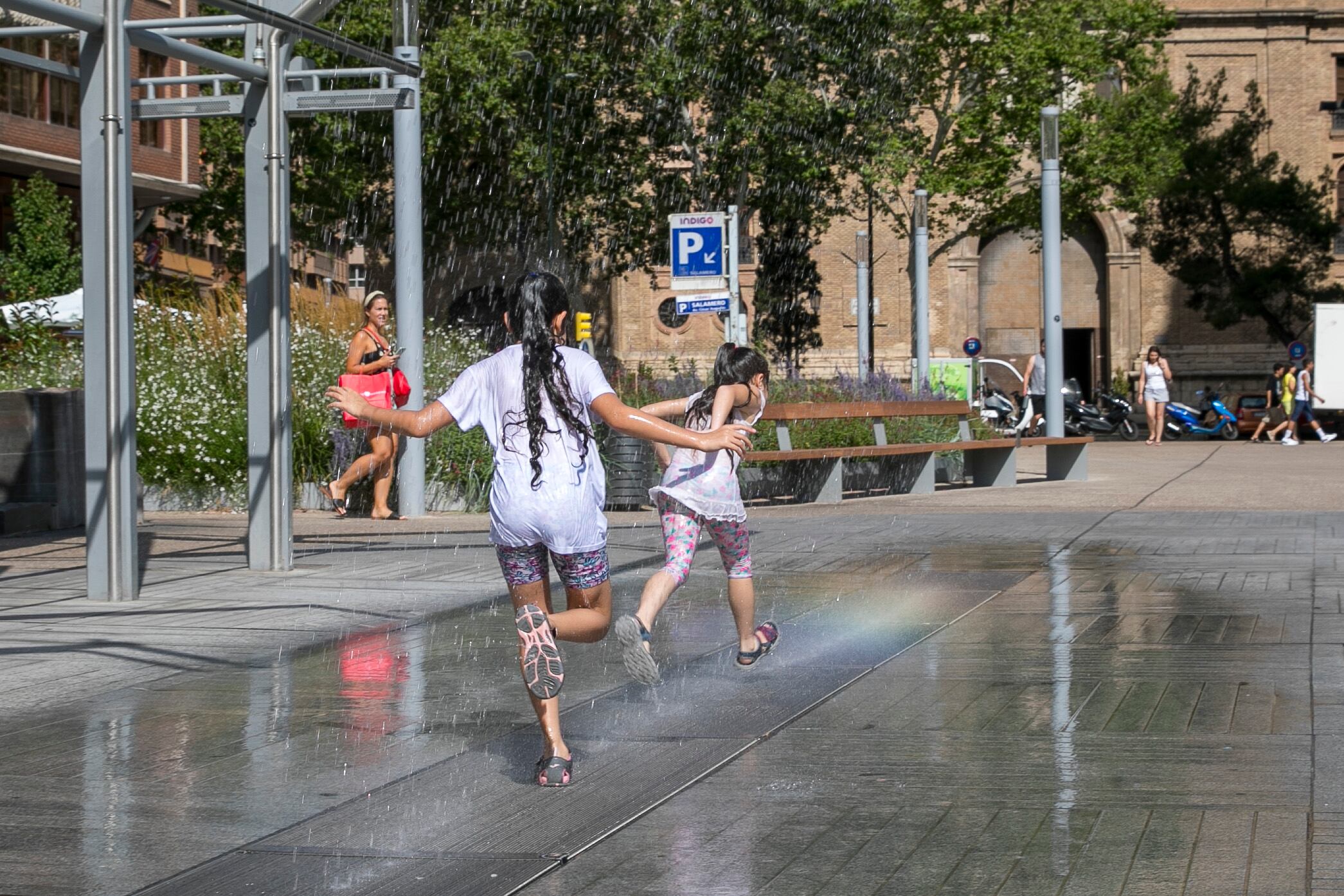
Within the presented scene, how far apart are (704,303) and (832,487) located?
92.0 inches

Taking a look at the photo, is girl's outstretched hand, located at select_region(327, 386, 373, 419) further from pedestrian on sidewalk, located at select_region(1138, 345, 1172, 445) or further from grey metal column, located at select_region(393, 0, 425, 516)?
pedestrian on sidewalk, located at select_region(1138, 345, 1172, 445)

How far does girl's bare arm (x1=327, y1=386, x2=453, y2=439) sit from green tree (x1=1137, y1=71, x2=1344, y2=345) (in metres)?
45.6

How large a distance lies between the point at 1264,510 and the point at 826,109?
81.2ft

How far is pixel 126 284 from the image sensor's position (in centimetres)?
994

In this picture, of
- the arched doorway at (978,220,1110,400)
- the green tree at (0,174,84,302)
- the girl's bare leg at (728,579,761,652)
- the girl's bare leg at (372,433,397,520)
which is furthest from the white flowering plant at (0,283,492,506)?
the arched doorway at (978,220,1110,400)

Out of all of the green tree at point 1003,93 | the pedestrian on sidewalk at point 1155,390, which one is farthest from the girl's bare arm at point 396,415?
the green tree at point 1003,93

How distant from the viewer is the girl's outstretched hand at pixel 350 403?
218 inches

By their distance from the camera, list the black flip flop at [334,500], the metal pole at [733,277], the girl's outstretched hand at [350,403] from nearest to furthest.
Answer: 1. the girl's outstretched hand at [350,403]
2. the black flip flop at [334,500]
3. the metal pole at [733,277]

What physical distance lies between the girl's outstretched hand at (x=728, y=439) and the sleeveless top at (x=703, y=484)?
1.78m

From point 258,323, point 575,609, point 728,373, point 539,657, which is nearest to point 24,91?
point 258,323

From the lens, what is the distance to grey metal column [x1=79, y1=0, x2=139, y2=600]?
32.0 feet

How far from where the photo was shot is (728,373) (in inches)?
304

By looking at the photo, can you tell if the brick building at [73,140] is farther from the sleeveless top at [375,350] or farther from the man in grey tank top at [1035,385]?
the sleeveless top at [375,350]

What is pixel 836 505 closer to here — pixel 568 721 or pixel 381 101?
pixel 381 101
